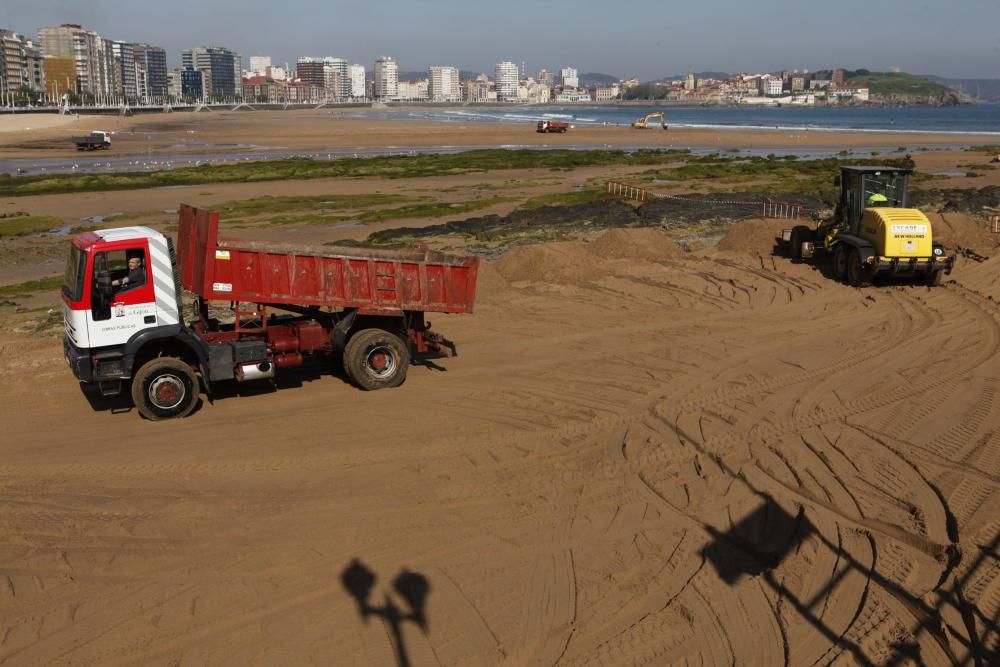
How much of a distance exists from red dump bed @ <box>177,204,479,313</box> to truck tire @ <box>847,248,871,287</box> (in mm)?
10833

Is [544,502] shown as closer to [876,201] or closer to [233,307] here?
[233,307]

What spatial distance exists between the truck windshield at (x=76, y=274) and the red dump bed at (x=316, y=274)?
1.56 m

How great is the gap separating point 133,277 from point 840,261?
16.2 meters

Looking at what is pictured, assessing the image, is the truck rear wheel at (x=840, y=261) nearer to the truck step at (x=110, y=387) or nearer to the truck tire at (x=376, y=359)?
the truck tire at (x=376, y=359)

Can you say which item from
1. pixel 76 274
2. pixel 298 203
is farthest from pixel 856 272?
pixel 298 203

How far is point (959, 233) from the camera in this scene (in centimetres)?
2566

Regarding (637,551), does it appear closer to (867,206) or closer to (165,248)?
(165,248)

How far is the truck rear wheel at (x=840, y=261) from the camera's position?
70.9ft

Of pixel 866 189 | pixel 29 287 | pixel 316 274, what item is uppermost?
pixel 866 189

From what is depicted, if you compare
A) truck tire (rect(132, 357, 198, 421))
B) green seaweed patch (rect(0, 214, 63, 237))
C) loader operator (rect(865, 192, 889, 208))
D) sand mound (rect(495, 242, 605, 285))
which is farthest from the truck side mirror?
green seaweed patch (rect(0, 214, 63, 237))

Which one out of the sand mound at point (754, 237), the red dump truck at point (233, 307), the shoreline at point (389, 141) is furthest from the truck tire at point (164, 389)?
the shoreline at point (389, 141)

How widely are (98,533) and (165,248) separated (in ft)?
14.8

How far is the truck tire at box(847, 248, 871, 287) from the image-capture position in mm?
20797

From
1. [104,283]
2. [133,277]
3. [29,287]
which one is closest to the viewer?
[104,283]
